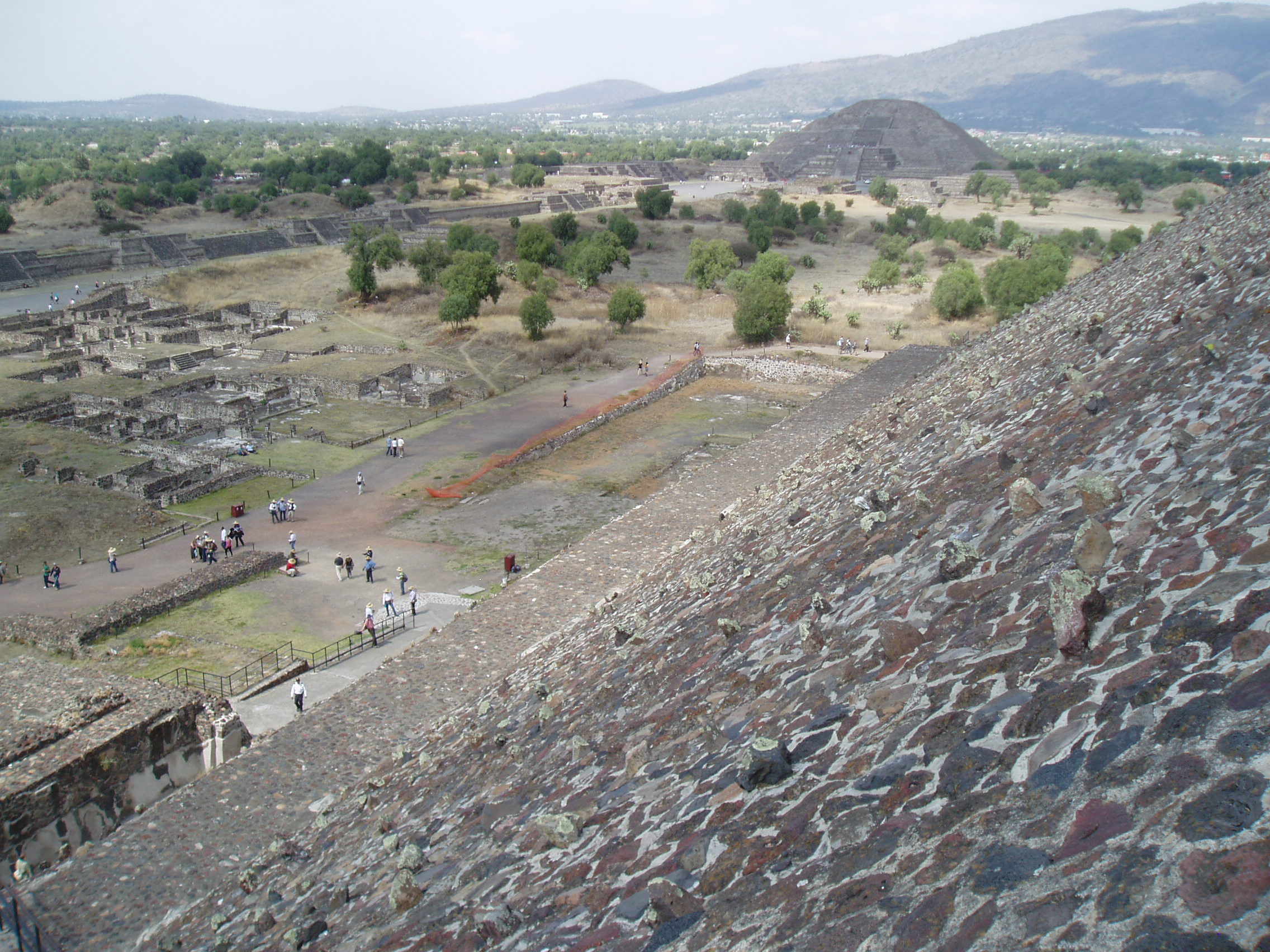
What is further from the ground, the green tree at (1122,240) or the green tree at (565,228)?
the green tree at (565,228)

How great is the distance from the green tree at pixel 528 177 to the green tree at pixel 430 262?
45332 mm

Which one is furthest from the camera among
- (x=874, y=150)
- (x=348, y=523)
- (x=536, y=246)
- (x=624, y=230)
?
(x=874, y=150)

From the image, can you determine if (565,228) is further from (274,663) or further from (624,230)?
(274,663)

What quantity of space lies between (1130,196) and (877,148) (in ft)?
110

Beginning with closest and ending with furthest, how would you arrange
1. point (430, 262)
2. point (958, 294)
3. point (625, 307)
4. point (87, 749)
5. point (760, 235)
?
point (87, 749), point (958, 294), point (625, 307), point (430, 262), point (760, 235)

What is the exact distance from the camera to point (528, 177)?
9531 centimetres

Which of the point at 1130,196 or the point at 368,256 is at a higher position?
the point at 1130,196

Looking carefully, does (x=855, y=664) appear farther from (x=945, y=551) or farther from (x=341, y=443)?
(x=341, y=443)

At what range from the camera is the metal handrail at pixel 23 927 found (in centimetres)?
846

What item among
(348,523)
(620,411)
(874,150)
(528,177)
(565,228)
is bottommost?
(348,523)

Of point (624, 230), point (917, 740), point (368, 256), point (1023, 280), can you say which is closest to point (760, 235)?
point (624, 230)

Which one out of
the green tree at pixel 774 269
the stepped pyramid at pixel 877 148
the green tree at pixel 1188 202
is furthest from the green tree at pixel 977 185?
the green tree at pixel 774 269

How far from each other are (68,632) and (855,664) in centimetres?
1655

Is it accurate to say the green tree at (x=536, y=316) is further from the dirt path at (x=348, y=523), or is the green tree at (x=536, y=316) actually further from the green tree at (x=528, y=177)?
the green tree at (x=528, y=177)
